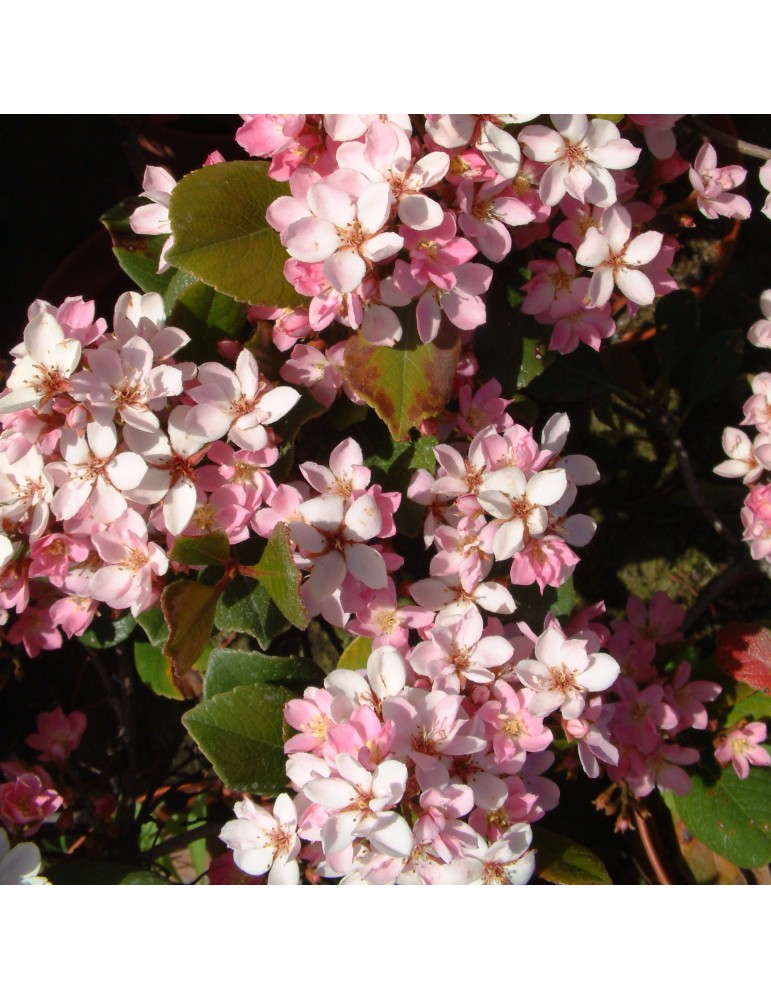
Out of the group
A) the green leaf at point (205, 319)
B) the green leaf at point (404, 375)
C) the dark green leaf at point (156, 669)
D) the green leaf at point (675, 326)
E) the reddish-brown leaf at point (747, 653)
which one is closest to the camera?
the green leaf at point (404, 375)

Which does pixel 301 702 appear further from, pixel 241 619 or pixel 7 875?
pixel 7 875

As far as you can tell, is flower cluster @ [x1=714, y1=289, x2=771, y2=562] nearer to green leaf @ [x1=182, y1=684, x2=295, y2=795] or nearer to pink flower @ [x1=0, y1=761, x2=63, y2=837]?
green leaf @ [x1=182, y1=684, x2=295, y2=795]

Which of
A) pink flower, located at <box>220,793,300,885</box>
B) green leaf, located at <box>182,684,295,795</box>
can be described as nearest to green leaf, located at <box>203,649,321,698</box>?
green leaf, located at <box>182,684,295,795</box>

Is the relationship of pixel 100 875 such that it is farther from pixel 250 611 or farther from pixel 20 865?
pixel 250 611

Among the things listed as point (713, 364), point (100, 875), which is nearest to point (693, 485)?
point (713, 364)

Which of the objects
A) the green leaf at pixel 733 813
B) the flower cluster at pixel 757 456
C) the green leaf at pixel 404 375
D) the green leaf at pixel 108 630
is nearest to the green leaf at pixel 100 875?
the green leaf at pixel 108 630

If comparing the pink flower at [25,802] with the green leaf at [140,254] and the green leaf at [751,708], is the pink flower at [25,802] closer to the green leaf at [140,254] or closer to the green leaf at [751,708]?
the green leaf at [140,254]
